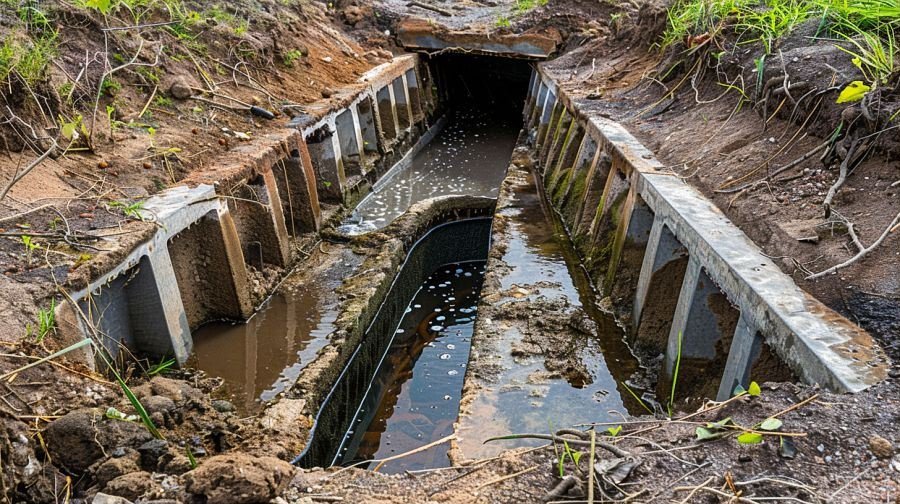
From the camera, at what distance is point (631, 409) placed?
185 inches

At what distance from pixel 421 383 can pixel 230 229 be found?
1.93 m

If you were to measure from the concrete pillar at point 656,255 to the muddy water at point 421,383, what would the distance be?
59.8 inches

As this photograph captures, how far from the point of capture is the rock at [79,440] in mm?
3330

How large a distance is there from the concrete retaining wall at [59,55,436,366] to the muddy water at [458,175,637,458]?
2065mm

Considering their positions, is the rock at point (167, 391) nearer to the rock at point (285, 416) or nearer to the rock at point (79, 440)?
the rock at point (285, 416)

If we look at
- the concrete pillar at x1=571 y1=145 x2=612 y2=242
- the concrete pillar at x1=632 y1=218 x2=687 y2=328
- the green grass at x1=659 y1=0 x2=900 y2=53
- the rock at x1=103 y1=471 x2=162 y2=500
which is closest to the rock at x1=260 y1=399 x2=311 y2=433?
the rock at x1=103 y1=471 x2=162 y2=500

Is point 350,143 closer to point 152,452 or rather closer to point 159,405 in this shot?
point 159,405

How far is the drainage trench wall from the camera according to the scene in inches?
141

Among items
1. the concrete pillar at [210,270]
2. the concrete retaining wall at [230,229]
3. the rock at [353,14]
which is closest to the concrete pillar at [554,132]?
the concrete retaining wall at [230,229]

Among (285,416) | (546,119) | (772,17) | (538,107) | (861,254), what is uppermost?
(772,17)

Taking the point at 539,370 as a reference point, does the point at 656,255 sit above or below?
above

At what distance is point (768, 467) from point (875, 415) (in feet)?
1.79

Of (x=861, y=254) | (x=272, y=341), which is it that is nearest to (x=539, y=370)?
(x=861, y=254)

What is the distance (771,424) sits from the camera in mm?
3078
